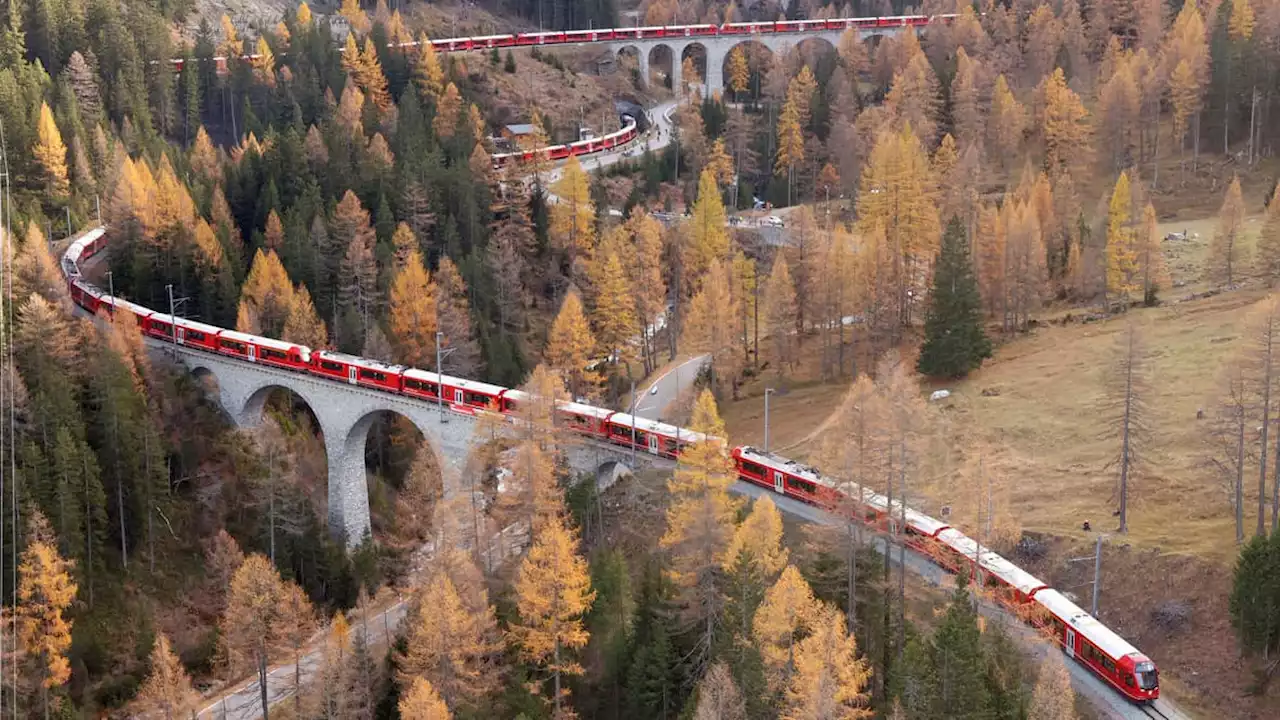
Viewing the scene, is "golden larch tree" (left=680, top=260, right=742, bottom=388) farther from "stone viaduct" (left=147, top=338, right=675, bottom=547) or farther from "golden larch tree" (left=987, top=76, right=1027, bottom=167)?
"golden larch tree" (left=987, top=76, right=1027, bottom=167)

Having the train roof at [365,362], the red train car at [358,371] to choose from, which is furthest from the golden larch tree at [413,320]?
the red train car at [358,371]

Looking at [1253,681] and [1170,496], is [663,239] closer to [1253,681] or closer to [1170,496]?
[1170,496]

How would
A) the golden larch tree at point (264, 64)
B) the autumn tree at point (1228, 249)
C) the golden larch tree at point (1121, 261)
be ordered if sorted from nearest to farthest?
the golden larch tree at point (1121, 261) < the autumn tree at point (1228, 249) < the golden larch tree at point (264, 64)

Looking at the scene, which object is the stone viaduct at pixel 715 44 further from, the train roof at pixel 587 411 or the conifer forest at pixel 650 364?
the train roof at pixel 587 411

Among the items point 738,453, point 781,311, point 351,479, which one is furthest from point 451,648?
point 781,311

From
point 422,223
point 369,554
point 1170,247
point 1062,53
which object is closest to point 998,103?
point 1062,53

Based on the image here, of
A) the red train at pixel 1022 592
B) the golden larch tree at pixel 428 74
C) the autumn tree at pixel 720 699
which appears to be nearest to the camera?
the autumn tree at pixel 720 699
